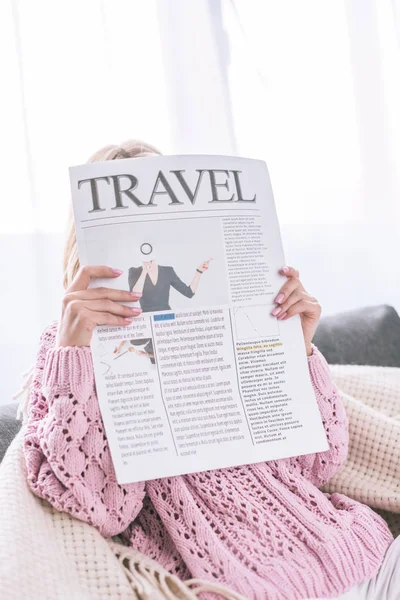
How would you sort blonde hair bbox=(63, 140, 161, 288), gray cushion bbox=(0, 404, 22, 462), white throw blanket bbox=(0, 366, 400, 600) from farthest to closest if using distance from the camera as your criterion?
gray cushion bbox=(0, 404, 22, 462) → blonde hair bbox=(63, 140, 161, 288) → white throw blanket bbox=(0, 366, 400, 600)

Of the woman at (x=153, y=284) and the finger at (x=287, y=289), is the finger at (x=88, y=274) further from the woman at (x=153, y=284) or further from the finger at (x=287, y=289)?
the finger at (x=287, y=289)

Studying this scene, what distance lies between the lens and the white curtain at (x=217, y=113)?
4.53 feet

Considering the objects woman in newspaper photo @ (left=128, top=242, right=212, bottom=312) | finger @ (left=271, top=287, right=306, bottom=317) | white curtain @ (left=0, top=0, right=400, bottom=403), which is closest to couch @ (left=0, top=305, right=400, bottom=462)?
white curtain @ (left=0, top=0, right=400, bottom=403)

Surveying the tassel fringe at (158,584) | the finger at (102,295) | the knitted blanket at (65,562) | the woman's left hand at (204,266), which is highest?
the woman's left hand at (204,266)

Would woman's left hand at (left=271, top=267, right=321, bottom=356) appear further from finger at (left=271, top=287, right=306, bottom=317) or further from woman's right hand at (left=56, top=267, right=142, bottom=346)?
woman's right hand at (left=56, top=267, right=142, bottom=346)

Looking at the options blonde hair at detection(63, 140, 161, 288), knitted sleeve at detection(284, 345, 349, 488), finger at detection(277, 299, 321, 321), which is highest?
blonde hair at detection(63, 140, 161, 288)

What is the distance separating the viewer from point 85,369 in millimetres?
791

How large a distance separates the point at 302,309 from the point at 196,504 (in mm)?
291

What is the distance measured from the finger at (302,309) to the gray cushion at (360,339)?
43cm

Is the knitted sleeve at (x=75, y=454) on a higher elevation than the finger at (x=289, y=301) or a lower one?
lower

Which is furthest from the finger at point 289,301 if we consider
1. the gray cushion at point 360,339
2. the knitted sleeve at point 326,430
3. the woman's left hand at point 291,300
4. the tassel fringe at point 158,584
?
the gray cushion at point 360,339

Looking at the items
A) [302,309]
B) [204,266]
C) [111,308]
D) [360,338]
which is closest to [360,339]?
[360,338]

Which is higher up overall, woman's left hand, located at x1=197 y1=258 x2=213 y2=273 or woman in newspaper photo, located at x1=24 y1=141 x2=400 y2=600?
woman's left hand, located at x1=197 y1=258 x2=213 y2=273

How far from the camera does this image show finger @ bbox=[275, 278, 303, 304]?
870mm
